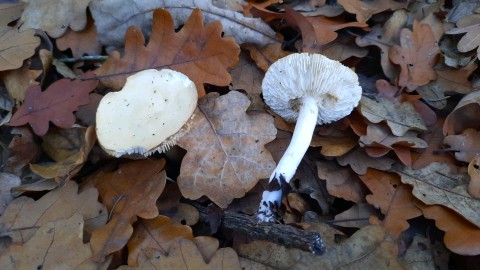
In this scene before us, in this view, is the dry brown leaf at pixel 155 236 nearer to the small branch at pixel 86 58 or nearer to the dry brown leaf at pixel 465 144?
the small branch at pixel 86 58

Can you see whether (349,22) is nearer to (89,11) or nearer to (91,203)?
(89,11)

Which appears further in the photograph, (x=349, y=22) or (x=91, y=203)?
(x=349, y=22)

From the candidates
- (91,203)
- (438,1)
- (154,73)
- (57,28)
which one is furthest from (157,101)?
(438,1)

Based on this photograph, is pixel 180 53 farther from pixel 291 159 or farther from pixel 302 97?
pixel 291 159

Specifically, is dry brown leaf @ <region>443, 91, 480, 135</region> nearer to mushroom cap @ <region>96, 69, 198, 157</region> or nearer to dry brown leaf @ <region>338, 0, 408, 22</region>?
dry brown leaf @ <region>338, 0, 408, 22</region>

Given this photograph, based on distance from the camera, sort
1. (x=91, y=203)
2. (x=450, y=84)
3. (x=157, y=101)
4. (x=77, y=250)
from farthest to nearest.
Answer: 1. (x=450, y=84)
2. (x=157, y=101)
3. (x=91, y=203)
4. (x=77, y=250)

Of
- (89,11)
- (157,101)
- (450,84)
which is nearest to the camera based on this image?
(157,101)

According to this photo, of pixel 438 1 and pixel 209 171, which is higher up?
pixel 438 1

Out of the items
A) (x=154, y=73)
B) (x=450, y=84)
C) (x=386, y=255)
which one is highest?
(x=154, y=73)

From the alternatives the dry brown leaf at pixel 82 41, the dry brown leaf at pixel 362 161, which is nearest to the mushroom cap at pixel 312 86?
the dry brown leaf at pixel 362 161

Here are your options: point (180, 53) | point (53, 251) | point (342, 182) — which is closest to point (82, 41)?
point (180, 53)
